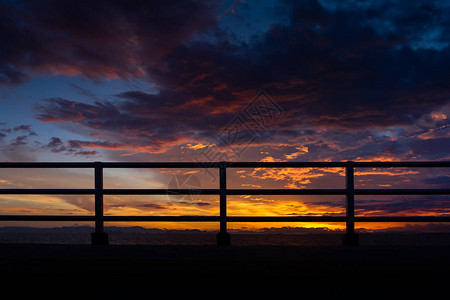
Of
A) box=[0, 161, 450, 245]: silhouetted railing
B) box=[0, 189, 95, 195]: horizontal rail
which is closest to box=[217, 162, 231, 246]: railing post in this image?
box=[0, 161, 450, 245]: silhouetted railing

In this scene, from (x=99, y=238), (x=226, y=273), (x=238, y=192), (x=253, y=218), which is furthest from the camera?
(x=99, y=238)

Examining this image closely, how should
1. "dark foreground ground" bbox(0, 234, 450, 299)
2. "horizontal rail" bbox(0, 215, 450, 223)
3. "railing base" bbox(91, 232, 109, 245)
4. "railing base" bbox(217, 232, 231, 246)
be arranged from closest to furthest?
"dark foreground ground" bbox(0, 234, 450, 299)
"horizontal rail" bbox(0, 215, 450, 223)
"railing base" bbox(217, 232, 231, 246)
"railing base" bbox(91, 232, 109, 245)

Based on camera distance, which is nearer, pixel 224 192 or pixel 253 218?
pixel 253 218

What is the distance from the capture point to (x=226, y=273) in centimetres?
343

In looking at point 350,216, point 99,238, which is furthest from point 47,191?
point 350,216

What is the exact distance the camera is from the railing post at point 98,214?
5656 mm

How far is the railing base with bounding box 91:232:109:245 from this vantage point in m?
5.64

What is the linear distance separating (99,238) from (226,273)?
3028mm

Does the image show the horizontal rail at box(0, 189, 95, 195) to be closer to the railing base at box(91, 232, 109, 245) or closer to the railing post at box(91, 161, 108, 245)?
the railing post at box(91, 161, 108, 245)

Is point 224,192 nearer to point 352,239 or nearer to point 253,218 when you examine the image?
point 253,218

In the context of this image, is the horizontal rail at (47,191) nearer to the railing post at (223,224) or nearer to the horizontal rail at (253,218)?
the horizontal rail at (253,218)

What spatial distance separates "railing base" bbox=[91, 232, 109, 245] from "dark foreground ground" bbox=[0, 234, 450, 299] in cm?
112

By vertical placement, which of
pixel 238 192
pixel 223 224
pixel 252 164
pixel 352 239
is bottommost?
pixel 352 239

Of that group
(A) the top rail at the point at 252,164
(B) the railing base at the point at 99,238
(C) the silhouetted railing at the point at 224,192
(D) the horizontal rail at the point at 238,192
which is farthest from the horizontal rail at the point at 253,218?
(A) the top rail at the point at 252,164
